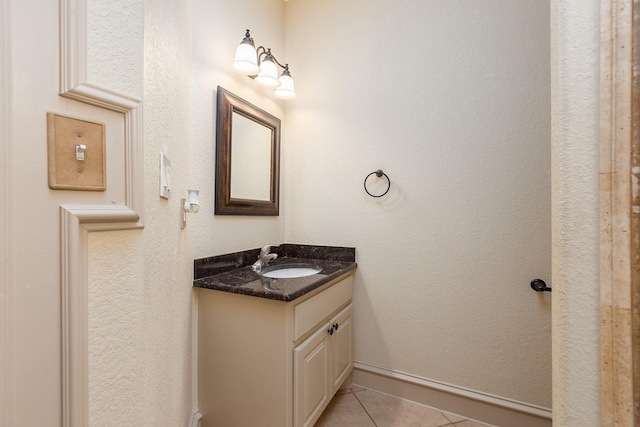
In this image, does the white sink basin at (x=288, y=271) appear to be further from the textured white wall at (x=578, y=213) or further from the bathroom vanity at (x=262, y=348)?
the textured white wall at (x=578, y=213)

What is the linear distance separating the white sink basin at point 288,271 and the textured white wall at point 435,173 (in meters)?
0.27

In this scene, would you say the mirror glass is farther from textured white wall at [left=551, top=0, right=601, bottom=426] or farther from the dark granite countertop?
textured white wall at [left=551, top=0, right=601, bottom=426]

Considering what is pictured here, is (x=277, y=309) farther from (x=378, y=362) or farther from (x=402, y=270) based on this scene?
(x=378, y=362)

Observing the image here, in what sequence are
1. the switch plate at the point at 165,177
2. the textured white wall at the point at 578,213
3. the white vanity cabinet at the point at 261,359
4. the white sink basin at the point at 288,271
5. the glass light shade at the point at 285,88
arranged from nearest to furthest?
the textured white wall at the point at 578,213 < the switch plate at the point at 165,177 < the white vanity cabinet at the point at 261,359 < the white sink basin at the point at 288,271 < the glass light shade at the point at 285,88

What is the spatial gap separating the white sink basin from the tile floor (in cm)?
79

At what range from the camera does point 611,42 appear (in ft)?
1.77

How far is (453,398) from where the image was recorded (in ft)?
5.37

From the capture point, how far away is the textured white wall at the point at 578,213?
1.83 feet

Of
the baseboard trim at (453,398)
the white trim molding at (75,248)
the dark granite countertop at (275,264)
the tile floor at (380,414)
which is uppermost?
the white trim molding at (75,248)

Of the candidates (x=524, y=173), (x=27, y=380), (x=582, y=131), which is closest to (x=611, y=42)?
(x=582, y=131)

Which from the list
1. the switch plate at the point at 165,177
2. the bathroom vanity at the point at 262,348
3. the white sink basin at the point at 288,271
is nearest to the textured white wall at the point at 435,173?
the white sink basin at the point at 288,271

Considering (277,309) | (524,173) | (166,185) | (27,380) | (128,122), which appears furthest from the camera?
(524,173)

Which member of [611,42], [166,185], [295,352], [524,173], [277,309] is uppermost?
[611,42]

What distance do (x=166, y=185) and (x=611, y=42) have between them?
3.66 feet
